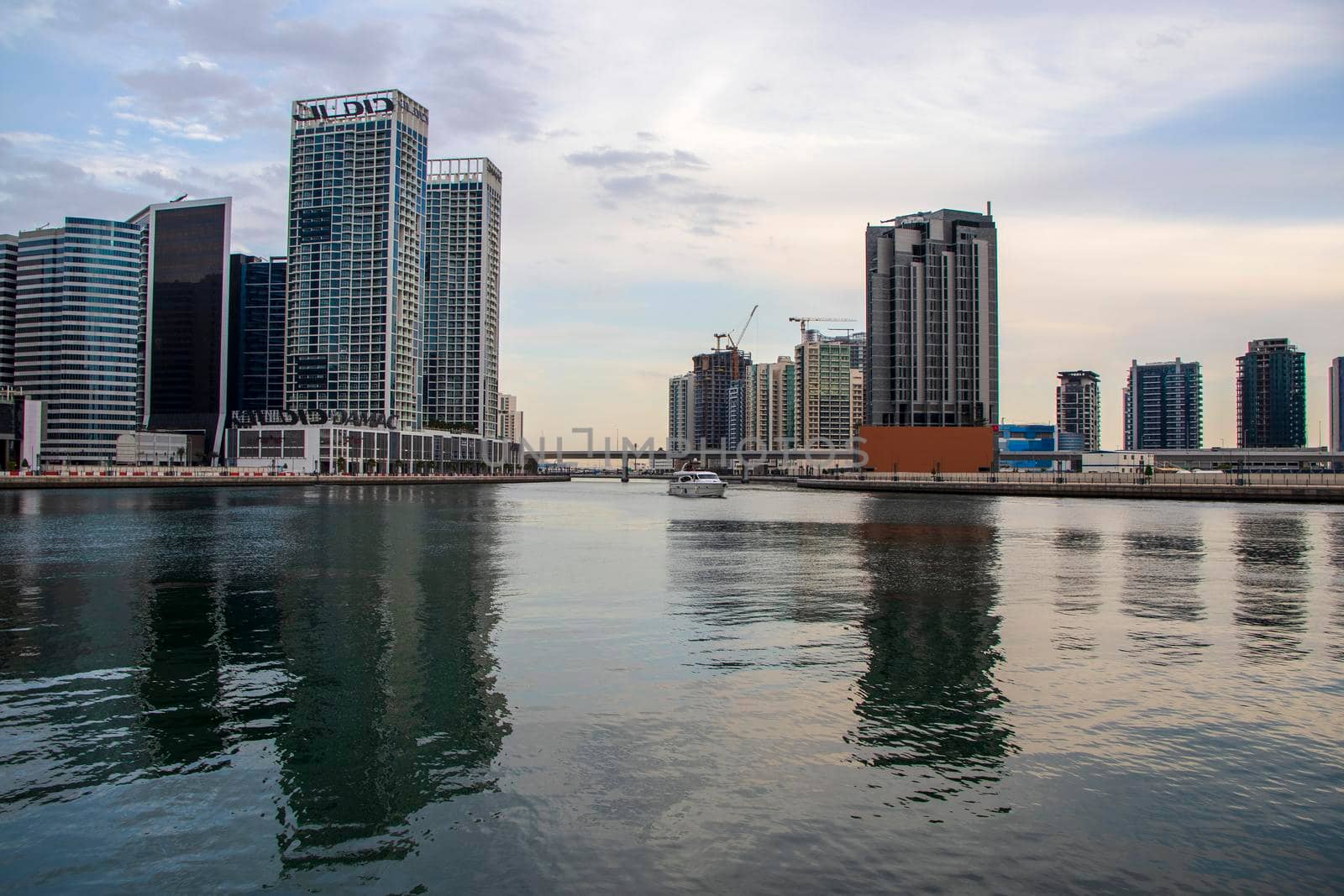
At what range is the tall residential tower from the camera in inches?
6737

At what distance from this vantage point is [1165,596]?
30.8 metres

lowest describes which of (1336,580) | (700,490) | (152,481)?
(1336,580)

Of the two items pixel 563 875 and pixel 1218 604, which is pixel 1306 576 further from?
pixel 563 875

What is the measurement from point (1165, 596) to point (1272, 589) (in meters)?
4.93

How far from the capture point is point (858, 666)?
19.6 metres

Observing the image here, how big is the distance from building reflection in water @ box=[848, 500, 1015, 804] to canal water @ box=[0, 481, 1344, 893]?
9cm

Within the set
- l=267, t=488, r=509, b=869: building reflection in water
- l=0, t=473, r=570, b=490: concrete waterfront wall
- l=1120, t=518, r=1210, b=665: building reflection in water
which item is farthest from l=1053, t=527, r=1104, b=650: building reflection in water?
l=0, t=473, r=570, b=490: concrete waterfront wall

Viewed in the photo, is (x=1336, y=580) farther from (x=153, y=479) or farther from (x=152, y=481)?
(x=153, y=479)

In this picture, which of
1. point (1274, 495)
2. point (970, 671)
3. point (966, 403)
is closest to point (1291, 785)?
point (970, 671)

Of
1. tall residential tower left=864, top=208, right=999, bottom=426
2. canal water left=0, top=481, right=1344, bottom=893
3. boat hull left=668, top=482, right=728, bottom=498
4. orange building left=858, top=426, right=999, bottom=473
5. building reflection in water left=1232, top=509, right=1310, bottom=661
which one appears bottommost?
canal water left=0, top=481, right=1344, bottom=893

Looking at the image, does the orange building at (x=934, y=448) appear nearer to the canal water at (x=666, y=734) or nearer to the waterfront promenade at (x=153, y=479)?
the waterfront promenade at (x=153, y=479)

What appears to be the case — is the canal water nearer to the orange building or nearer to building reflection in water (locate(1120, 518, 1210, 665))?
building reflection in water (locate(1120, 518, 1210, 665))

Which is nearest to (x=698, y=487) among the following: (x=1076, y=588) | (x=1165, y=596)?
(x=1076, y=588)

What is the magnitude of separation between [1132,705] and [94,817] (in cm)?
1616
